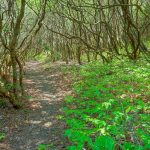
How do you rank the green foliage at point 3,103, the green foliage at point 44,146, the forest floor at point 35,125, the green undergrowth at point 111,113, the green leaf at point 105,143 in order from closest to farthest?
the green leaf at point 105,143, the green undergrowth at point 111,113, the green foliage at point 44,146, the forest floor at point 35,125, the green foliage at point 3,103

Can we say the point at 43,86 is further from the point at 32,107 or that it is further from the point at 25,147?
the point at 25,147

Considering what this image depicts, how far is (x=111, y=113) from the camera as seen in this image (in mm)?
7516

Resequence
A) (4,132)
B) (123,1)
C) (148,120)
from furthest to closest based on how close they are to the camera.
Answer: (123,1)
(4,132)
(148,120)

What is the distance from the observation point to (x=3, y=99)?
37.5 ft

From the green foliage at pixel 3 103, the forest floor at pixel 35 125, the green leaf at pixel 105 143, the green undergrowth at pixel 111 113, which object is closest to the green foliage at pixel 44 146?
the forest floor at pixel 35 125

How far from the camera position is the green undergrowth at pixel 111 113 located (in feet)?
14.1

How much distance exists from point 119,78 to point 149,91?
2913 mm

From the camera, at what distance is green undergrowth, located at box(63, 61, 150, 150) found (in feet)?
14.1

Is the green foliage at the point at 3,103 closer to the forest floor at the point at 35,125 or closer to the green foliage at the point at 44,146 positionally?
the forest floor at the point at 35,125

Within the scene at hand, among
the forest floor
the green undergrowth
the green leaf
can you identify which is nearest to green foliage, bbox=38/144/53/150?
the forest floor

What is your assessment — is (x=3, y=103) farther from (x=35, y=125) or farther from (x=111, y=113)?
(x=111, y=113)

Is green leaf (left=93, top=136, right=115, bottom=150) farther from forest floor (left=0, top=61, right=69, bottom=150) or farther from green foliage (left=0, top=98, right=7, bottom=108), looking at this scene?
green foliage (left=0, top=98, right=7, bottom=108)

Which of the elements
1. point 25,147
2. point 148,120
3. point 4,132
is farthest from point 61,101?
point 148,120

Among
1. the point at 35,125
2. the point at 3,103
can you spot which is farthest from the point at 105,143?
the point at 3,103
